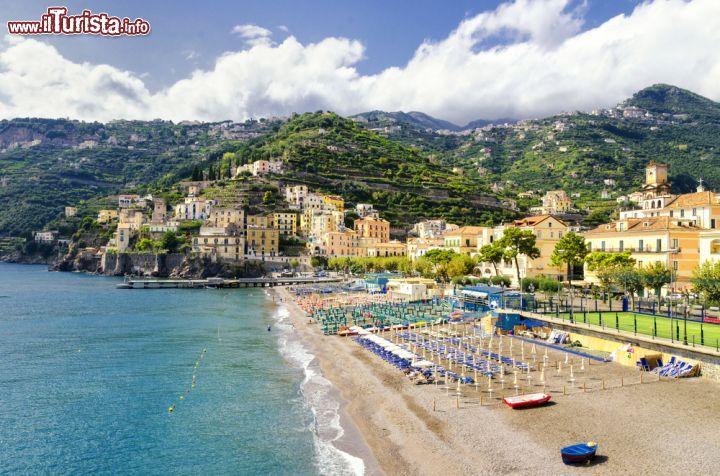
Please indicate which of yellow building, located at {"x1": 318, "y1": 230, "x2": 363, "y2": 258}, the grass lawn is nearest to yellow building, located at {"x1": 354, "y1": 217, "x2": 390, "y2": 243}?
yellow building, located at {"x1": 318, "y1": 230, "x2": 363, "y2": 258}

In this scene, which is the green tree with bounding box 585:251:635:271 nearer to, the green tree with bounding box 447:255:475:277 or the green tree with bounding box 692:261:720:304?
the green tree with bounding box 692:261:720:304

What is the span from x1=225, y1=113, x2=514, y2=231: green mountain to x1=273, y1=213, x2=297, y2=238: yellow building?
16.4m

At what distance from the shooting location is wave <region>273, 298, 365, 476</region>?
59.2 feet

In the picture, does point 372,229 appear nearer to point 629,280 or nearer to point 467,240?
point 467,240

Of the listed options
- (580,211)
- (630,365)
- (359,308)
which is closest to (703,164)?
(580,211)

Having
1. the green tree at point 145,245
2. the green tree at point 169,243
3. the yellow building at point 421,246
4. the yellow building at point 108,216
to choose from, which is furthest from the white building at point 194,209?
the yellow building at point 421,246

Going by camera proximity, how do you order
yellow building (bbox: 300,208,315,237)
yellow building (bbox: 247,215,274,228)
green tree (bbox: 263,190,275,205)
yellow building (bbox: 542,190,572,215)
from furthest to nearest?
yellow building (bbox: 542,190,572,215), green tree (bbox: 263,190,275,205), yellow building (bbox: 300,208,315,237), yellow building (bbox: 247,215,274,228)

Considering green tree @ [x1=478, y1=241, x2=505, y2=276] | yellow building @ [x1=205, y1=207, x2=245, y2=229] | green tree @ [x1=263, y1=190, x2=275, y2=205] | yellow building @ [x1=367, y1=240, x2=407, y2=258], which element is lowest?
green tree @ [x1=478, y1=241, x2=505, y2=276]

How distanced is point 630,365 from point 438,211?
105 metres

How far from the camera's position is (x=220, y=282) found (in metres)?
97.7

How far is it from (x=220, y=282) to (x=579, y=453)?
3459 inches

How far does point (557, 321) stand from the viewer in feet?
119

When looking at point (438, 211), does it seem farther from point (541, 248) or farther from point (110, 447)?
point (110, 447)

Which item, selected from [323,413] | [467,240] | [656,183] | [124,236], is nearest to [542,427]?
[323,413]
